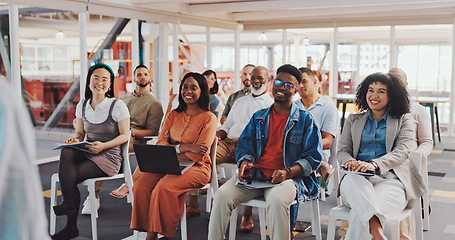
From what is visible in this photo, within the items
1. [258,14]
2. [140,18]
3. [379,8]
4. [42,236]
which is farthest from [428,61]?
[42,236]

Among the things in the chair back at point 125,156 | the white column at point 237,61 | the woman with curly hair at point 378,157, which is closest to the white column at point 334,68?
the white column at point 237,61

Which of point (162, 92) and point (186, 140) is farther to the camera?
point (162, 92)

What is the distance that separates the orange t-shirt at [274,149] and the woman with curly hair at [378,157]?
1.43ft

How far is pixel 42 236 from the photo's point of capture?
0.75 meters

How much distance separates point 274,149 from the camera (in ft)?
11.6

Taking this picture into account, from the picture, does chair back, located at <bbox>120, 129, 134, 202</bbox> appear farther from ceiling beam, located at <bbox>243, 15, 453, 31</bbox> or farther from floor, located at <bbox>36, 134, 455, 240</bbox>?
ceiling beam, located at <bbox>243, 15, 453, 31</bbox>

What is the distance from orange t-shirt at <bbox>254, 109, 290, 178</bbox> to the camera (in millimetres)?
3520

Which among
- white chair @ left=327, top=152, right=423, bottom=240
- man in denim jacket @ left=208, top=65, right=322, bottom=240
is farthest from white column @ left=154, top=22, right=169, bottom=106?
white chair @ left=327, top=152, right=423, bottom=240

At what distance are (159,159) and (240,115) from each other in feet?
4.35

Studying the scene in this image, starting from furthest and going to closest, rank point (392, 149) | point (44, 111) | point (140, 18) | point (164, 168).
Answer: point (44, 111)
point (140, 18)
point (164, 168)
point (392, 149)

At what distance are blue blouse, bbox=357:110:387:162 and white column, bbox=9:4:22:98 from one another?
4821 mm

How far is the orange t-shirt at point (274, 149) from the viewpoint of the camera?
3520mm

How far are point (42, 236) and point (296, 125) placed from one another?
9.29ft

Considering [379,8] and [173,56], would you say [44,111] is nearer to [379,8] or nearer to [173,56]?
[173,56]
